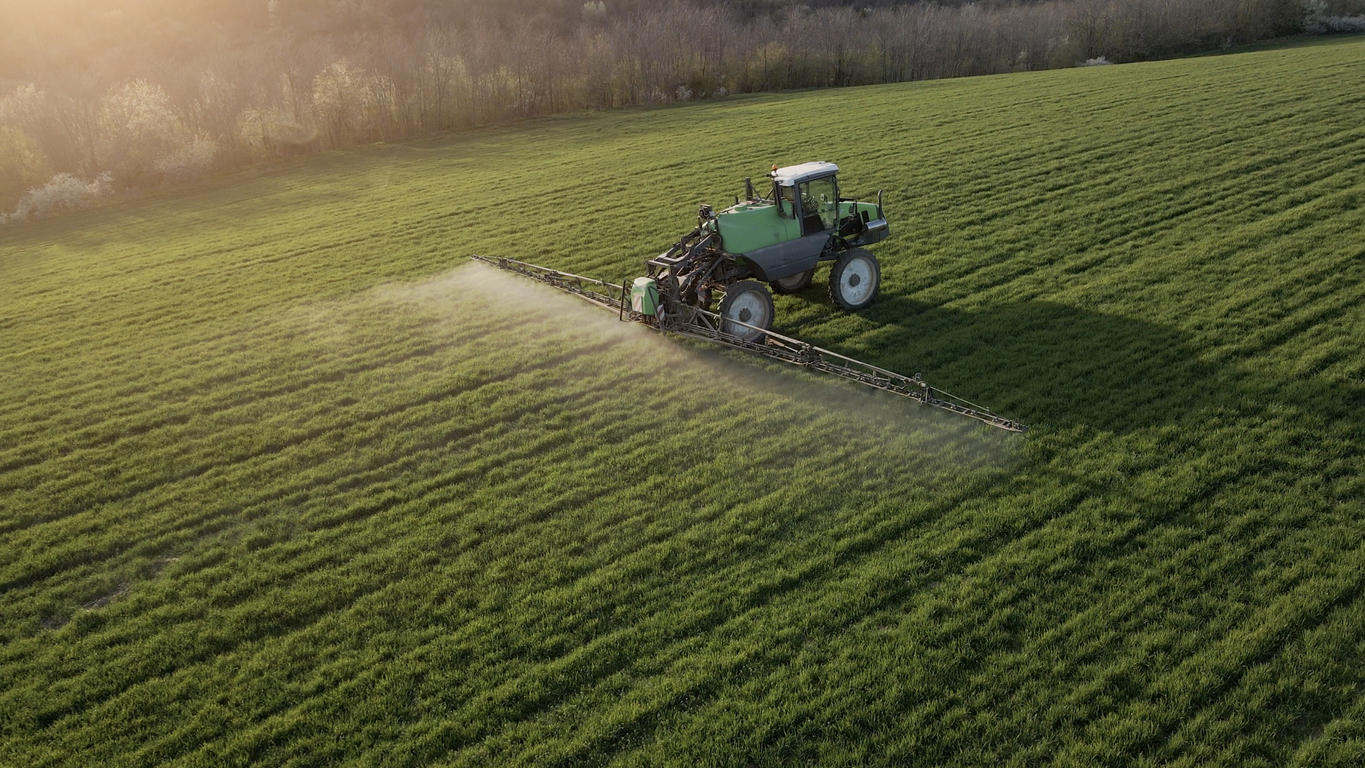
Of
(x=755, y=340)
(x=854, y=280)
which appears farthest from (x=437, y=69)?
(x=755, y=340)

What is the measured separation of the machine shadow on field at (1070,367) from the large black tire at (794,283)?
91 centimetres

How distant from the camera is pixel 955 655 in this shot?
8.41 metres

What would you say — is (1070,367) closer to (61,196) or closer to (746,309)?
(746,309)

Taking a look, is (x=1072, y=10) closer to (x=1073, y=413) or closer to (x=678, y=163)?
(x=678, y=163)

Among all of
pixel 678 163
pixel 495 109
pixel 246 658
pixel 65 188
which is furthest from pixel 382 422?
pixel 495 109

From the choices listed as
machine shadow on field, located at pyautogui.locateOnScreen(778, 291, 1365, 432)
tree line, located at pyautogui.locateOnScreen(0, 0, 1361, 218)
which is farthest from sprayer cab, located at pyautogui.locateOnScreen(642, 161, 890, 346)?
tree line, located at pyautogui.locateOnScreen(0, 0, 1361, 218)

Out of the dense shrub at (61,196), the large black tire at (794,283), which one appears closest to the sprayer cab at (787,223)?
the large black tire at (794,283)

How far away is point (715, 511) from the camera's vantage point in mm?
11164

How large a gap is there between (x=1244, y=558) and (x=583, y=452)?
8.82 meters

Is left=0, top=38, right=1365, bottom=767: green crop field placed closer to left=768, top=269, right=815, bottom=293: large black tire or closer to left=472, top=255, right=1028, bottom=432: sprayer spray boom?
left=472, top=255, right=1028, bottom=432: sprayer spray boom

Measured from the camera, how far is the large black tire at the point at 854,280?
16984 mm

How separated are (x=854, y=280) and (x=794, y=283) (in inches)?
56.9

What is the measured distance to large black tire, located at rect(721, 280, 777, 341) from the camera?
1573 cm

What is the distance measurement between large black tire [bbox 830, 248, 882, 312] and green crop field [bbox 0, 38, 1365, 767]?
431mm
